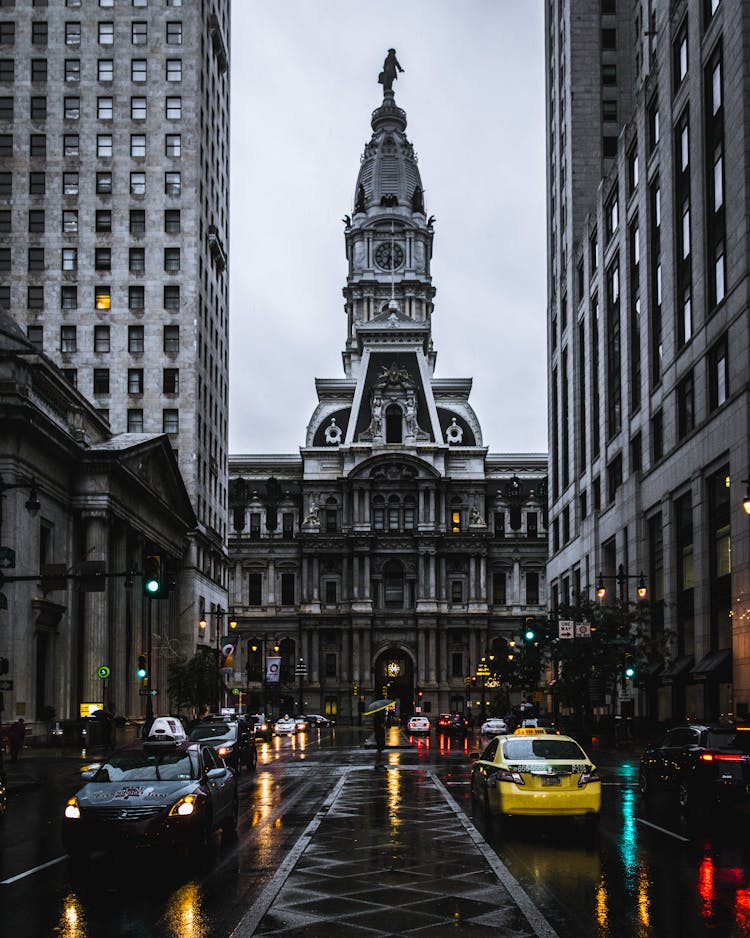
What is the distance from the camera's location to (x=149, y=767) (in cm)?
1859

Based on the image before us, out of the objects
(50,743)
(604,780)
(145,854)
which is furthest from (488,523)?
(145,854)

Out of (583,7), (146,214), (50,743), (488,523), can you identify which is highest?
(583,7)

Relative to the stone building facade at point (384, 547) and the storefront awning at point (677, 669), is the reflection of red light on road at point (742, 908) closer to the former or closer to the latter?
the storefront awning at point (677, 669)

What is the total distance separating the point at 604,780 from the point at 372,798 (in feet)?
29.4

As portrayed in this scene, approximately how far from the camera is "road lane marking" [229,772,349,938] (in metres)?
12.5

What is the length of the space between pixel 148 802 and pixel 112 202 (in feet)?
222

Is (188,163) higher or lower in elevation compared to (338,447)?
higher

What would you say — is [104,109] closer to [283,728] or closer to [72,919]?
[283,728]

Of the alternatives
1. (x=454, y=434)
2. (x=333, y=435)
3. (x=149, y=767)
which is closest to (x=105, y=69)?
(x=333, y=435)

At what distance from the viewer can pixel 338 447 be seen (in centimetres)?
12531

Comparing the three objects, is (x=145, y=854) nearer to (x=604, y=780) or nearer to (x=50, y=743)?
(x=604, y=780)

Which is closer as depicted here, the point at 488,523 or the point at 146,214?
the point at 146,214

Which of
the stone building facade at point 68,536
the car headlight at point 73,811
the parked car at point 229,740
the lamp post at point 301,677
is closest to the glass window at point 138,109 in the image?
the stone building facade at point 68,536

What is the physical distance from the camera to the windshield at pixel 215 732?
37844 millimetres
